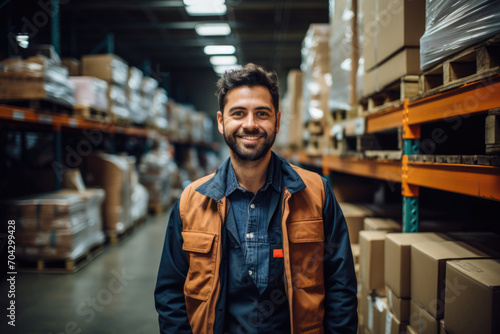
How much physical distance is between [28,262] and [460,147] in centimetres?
500

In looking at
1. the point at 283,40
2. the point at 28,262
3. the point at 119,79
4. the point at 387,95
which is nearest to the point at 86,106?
the point at 119,79

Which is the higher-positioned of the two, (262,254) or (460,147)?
(460,147)

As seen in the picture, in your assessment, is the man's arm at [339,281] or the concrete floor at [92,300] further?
the concrete floor at [92,300]

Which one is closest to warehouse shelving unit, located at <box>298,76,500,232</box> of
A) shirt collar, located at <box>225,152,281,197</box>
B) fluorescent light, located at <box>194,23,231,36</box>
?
shirt collar, located at <box>225,152,281,197</box>

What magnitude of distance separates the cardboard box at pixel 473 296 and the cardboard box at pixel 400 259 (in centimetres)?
35

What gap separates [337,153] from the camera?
352cm

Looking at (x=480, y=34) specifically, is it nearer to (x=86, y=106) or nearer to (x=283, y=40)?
(x=86, y=106)

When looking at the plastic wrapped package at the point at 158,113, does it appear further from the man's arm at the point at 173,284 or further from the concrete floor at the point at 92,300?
the man's arm at the point at 173,284

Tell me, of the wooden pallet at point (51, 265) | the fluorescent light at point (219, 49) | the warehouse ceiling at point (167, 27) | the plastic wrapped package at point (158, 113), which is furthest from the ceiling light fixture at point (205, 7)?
the wooden pallet at point (51, 265)

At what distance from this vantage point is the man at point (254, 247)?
1.59 m

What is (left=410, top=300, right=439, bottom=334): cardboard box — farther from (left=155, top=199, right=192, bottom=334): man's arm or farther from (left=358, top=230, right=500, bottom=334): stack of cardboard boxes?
(left=155, top=199, right=192, bottom=334): man's arm

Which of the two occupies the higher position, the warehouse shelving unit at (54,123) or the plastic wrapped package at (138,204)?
the warehouse shelving unit at (54,123)

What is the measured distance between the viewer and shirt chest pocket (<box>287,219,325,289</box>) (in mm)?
1585

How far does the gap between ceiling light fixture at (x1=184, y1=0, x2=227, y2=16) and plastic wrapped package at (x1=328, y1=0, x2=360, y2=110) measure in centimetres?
562
